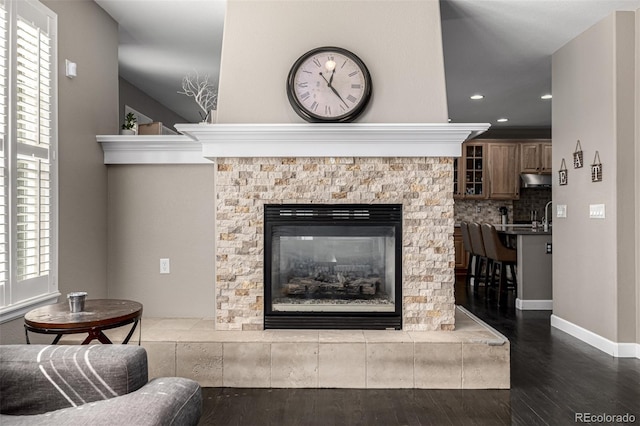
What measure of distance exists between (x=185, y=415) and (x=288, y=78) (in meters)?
2.29

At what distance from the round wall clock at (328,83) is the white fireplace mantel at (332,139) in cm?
17

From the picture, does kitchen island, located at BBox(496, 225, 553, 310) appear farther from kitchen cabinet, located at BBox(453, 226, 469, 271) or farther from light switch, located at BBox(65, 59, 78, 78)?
light switch, located at BBox(65, 59, 78, 78)

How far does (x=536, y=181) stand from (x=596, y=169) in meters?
4.55

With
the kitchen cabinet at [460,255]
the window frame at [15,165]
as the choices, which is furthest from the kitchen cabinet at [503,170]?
the window frame at [15,165]

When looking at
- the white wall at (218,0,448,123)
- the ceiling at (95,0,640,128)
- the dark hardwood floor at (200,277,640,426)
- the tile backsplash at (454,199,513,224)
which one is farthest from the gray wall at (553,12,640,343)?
the tile backsplash at (454,199,513,224)

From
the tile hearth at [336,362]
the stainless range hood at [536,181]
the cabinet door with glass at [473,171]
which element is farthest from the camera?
the cabinet door with glass at [473,171]

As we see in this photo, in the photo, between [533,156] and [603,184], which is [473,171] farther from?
[603,184]

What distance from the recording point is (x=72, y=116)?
10.2 ft

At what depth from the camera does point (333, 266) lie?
10.6ft

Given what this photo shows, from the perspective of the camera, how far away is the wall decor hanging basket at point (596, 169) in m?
3.74

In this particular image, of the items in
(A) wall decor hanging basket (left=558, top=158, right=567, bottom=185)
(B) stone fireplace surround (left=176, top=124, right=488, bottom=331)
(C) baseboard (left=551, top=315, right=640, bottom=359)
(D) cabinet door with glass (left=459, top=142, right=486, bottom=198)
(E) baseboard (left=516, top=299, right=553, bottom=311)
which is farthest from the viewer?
(D) cabinet door with glass (left=459, top=142, right=486, bottom=198)

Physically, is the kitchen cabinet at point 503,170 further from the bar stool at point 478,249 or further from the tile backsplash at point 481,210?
the bar stool at point 478,249

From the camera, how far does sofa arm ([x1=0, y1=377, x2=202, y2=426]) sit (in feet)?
4.59

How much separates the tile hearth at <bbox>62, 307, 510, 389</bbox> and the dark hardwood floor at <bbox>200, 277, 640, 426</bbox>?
6 cm
